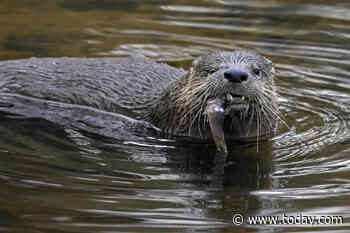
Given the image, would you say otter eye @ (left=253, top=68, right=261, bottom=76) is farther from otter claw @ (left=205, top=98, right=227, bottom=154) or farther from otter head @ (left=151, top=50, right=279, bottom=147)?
otter claw @ (left=205, top=98, right=227, bottom=154)

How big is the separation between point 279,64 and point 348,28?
4.94ft

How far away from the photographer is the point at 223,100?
608 centimetres

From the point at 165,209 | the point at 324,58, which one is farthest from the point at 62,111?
the point at 324,58

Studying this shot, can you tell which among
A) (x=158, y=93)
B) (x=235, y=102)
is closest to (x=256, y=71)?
(x=235, y=102)

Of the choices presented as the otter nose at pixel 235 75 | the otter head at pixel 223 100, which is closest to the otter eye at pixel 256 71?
the otter head at pixel 223 100

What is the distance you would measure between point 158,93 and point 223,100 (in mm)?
1098

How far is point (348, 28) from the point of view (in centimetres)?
997

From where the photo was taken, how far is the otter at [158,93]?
20.4ft

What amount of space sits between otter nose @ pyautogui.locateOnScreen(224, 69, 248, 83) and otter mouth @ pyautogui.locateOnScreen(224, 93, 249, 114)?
0.42 feet

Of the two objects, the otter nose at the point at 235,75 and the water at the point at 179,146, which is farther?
the otter nose at the point at 235,75

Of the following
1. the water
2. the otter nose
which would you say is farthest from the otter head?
the water

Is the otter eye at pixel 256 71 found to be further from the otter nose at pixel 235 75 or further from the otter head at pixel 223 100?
the otter nose at pixel 235 75

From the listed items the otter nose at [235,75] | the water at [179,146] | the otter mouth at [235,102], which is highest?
the otter nose at [235,75]

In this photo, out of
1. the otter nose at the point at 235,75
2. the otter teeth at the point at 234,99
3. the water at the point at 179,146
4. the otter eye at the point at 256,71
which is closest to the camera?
the water at the point at 179,146
